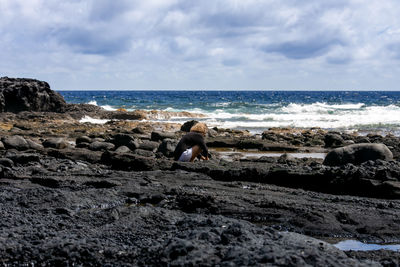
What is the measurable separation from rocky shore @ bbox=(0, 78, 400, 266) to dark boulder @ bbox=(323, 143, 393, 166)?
0.03 metres

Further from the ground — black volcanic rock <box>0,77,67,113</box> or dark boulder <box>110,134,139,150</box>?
black volcanic rock <box>0,77,67,113</box>

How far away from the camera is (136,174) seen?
7582mm

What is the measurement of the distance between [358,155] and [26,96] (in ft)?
82.3

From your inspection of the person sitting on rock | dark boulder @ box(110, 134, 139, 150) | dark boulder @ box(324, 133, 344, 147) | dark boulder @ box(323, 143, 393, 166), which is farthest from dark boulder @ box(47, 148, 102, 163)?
Answer: dark boulder @ box(324, 133, 344, 147)

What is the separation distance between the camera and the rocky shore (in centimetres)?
349

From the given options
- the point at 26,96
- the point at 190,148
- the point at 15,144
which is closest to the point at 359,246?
the point at 190,148

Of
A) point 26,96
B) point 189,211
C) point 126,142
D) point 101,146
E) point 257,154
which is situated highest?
point 26,96

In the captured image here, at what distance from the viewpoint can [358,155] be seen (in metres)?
10.5

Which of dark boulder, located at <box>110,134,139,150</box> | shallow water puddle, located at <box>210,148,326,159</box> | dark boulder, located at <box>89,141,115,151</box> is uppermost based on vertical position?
dark boulder, located at <box>110,134,139,150</box>

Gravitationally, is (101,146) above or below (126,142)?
below

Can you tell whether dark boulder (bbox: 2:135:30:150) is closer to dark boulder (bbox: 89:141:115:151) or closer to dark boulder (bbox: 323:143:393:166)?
dark boulder (bbox: 89:141:115:151)

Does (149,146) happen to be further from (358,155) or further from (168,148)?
(358,155)

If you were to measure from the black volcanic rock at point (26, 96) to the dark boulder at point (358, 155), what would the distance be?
24.3m

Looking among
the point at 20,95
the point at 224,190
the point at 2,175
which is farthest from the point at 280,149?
the point at 20,95
